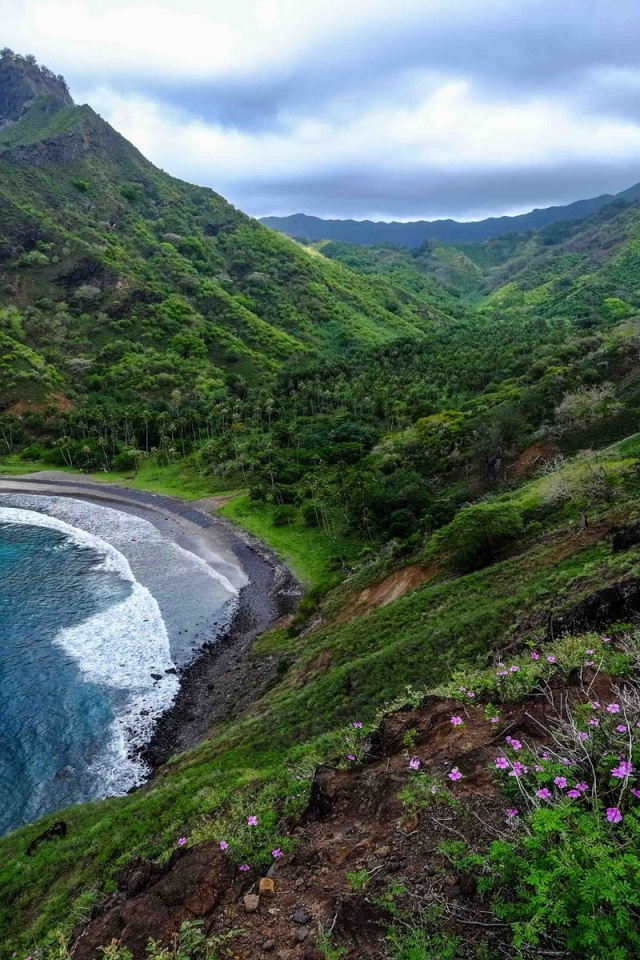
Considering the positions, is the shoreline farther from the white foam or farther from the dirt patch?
the dirt patch

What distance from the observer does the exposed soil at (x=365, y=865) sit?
6449 millimetres

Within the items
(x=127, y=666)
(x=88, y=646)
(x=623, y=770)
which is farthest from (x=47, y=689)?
(x=623, y=770)

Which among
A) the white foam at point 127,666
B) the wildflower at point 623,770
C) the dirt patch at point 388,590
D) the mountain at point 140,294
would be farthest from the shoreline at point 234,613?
the mountain at point 140,294

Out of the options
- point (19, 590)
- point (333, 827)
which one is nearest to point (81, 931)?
point (333, 827)

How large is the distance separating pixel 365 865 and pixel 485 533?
1981 cm

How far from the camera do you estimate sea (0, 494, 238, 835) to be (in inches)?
984

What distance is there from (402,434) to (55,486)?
2165 inches

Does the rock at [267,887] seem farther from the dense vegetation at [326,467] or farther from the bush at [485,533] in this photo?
the bush at [485,533]

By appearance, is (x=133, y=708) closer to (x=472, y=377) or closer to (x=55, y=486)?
(x=55, y=486)

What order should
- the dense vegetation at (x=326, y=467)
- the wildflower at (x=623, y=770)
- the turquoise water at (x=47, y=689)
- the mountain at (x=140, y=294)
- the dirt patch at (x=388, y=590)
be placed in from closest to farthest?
the wildflower at (x=623, y=770) < the dense vegetation at (x=326, y=467) < the turquoise water at (x=47, y=689) < the dirt patch at (x=388, y=590) < the mountain at (x=140, y=294)

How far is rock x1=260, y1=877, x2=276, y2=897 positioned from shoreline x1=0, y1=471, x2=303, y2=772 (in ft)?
60.6

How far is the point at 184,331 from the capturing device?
136m

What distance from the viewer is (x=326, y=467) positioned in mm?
69750

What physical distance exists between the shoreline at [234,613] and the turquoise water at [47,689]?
11.7 ft
